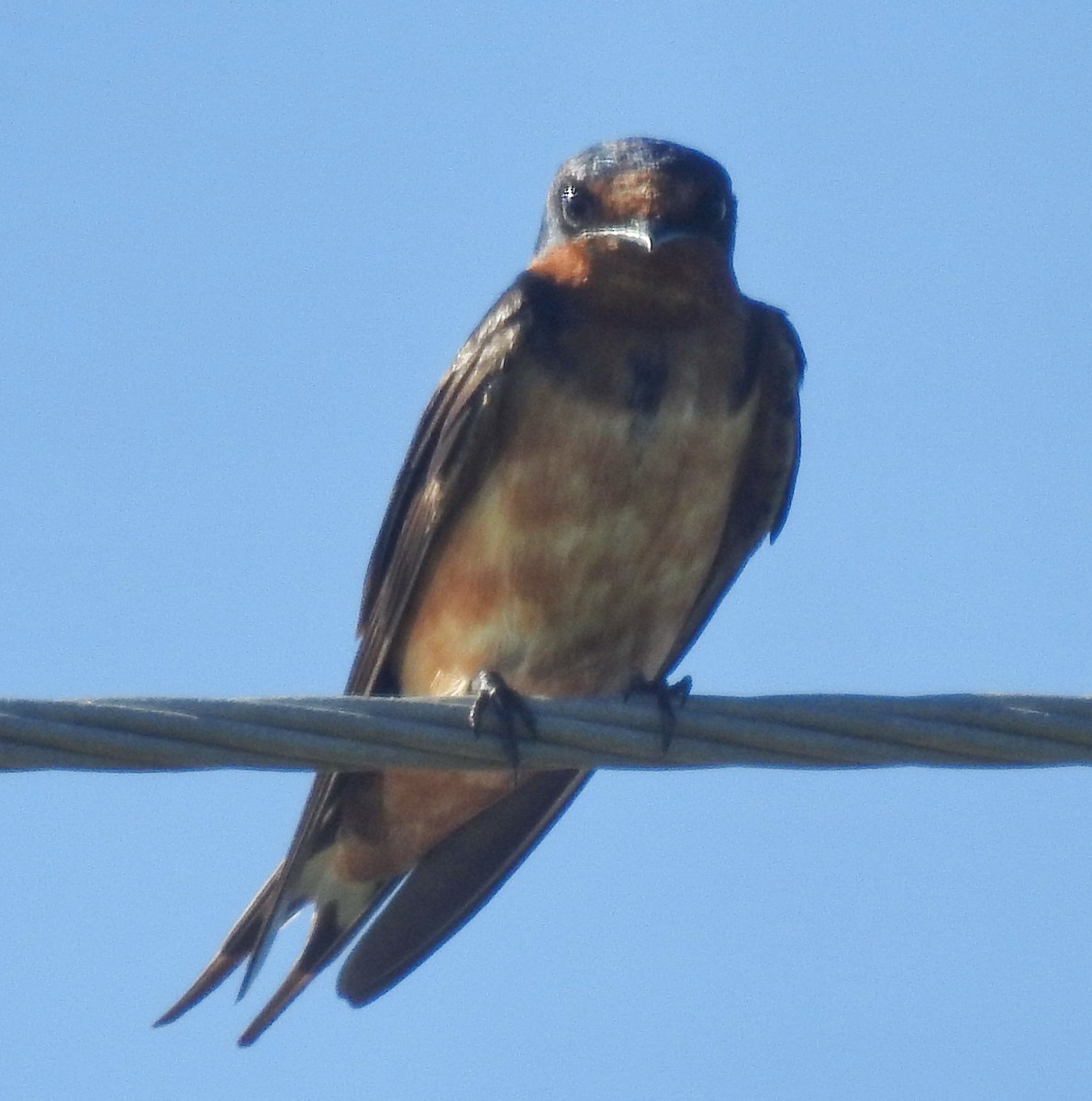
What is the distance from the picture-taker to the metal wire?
3309 millimetres

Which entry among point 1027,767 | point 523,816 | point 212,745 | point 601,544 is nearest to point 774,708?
point 1027,767

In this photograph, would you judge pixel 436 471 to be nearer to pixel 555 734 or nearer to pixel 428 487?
pixel 428 487

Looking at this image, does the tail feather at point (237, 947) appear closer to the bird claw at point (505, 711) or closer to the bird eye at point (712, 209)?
the bird claw at point (505, 711)

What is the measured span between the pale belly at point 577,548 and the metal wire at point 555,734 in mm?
1515

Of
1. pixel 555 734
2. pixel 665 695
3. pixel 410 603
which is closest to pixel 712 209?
pixel 410 603

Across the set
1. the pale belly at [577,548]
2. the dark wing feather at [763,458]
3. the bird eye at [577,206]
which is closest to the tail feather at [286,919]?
the pale belly at [577,548]

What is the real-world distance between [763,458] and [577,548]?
2.03ft

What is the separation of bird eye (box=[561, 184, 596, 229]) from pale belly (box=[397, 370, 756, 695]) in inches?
27.2

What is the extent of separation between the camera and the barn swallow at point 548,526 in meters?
5.30

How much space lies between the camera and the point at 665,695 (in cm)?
463

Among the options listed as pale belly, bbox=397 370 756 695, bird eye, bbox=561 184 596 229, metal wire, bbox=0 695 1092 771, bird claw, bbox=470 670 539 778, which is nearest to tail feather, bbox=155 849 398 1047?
pale belly, bbox=397 370 756 695

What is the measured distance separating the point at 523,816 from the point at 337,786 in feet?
1.77

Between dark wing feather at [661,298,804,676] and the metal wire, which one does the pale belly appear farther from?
the metal wire

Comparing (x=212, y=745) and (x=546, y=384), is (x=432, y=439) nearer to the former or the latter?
(x=546, y=384)
